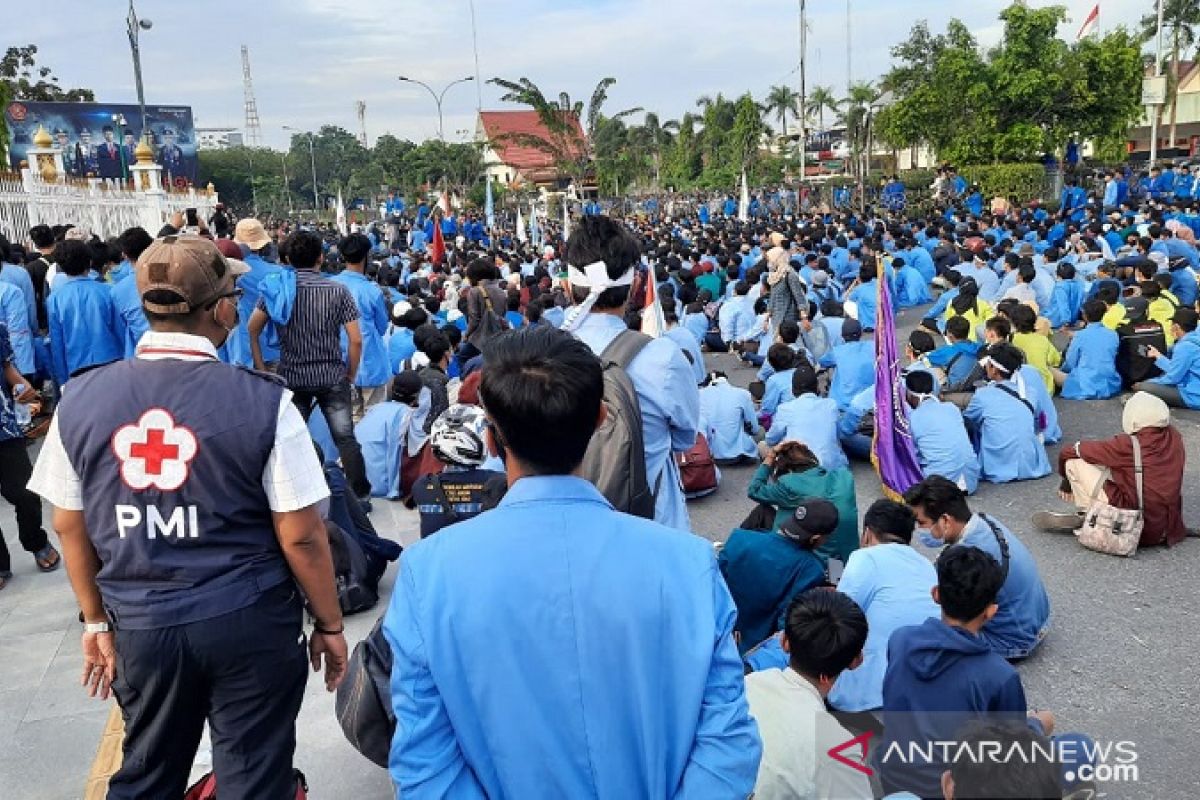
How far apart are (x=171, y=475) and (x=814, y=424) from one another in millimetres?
5042

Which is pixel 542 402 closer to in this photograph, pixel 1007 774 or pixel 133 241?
pixel 1007 774

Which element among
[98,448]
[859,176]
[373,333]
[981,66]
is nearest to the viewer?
[98,448]

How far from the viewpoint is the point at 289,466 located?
7.70 ft

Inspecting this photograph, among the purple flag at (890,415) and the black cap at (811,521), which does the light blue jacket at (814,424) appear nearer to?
the purple flag at (890,415)

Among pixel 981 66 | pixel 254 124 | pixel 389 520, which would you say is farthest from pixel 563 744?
pixel 254 124

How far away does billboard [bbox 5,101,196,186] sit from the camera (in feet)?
128

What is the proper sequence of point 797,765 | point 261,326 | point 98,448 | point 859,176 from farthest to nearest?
point 859,176
point 261,326
point 797,765
point 98,448

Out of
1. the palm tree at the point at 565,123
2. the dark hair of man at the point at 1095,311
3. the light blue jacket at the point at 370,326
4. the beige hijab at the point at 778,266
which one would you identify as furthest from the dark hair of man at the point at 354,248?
the palm tree at the point at 565,123

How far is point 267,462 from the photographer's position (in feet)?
7.64

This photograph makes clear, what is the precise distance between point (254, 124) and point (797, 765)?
95.6 meters

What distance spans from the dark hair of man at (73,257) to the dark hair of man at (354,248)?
1.51m

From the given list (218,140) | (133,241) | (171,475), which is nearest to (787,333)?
(133,241)

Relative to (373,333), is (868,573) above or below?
below

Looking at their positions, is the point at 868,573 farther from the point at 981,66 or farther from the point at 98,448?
the point at 981,66
